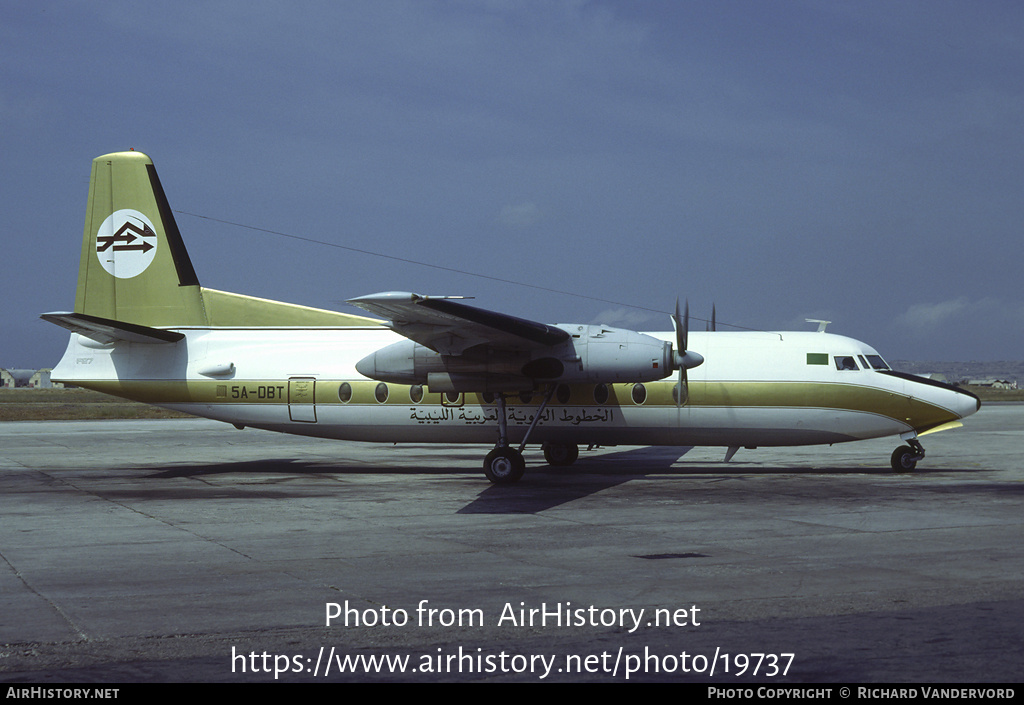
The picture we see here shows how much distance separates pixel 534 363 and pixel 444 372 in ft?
6.93

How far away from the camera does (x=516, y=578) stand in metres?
10.3

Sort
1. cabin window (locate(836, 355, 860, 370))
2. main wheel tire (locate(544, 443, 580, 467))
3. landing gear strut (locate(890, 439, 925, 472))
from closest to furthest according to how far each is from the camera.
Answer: cabin window (locate(836, 355, 860, 370)) < landing gear strut (locate(890, 439, 925, 472)) < main wheel tire (locate(544, 443, 580, 467))

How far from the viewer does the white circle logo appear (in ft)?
79.5

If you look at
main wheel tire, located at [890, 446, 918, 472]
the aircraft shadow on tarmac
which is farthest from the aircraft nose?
the aircraft shadow on tarmac

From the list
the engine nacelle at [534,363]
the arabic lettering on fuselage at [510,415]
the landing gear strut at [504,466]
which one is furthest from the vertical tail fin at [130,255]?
the landing gear strut at [504,466]

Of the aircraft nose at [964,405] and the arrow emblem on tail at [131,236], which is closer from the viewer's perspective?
the aircraft nose at [964,405]

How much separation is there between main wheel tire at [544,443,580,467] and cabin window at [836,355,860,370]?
23.5 feet

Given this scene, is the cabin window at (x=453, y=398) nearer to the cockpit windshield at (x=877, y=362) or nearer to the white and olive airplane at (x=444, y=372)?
the white and olive airplane at (x=444, y=372)

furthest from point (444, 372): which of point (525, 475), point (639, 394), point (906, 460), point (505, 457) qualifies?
point (906, 460)

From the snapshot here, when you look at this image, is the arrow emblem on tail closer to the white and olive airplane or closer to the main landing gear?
the white and olive airplane

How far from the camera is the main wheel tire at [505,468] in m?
20.6

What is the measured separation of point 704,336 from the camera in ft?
74.2

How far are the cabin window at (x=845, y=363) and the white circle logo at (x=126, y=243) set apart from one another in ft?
59.4
